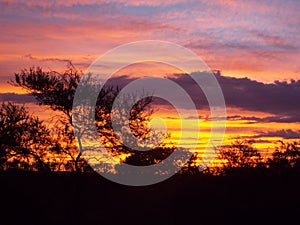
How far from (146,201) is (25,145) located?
24.2ft

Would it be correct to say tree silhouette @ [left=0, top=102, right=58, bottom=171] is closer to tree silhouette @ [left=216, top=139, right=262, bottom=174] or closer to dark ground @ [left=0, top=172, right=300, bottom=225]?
dark ground @ [left=0, top=172, right=300, bottom=225]

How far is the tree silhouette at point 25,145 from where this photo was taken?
34.6 metres

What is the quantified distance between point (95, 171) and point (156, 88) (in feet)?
22.3

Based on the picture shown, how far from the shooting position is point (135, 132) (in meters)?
37.4

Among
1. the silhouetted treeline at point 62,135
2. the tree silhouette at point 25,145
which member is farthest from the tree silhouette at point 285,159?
the tree silhouette at point 25,145

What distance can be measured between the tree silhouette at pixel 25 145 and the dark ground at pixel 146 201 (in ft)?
2.69

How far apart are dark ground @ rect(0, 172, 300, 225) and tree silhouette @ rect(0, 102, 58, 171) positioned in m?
0.82

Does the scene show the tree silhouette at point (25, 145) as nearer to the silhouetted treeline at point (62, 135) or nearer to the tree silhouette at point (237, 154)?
the silhouetted treeline at point (62, 135)

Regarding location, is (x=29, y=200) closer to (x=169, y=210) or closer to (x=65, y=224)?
(x=65, y=224)

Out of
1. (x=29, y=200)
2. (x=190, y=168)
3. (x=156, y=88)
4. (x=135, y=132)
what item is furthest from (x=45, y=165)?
(x=190, y=168)

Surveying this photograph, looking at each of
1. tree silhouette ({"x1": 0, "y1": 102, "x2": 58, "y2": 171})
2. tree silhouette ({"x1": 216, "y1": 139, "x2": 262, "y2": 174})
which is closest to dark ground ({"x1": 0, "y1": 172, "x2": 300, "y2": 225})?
tree silhouette ({"x1": 0, "y1": 102, "x2": 58, "y2": 171})

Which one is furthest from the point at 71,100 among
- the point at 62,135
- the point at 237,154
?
the point at 237,154

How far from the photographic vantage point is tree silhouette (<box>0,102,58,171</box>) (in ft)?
113

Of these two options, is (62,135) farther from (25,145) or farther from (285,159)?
(285,159)
